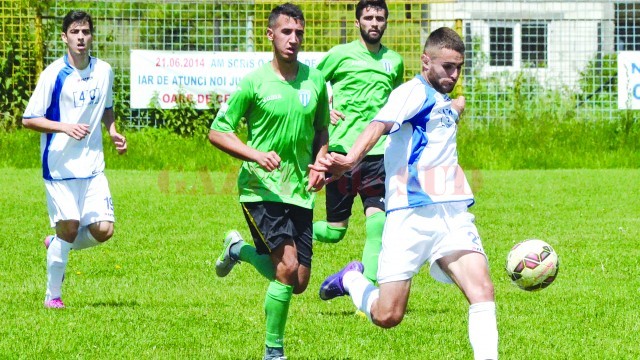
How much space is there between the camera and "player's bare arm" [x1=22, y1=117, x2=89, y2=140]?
8.39 meters

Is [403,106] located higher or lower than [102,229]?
higher

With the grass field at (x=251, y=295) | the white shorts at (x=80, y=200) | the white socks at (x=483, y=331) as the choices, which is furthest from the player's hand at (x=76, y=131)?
the white socks at (x=483, y=331)

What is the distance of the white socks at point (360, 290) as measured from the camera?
6551 millimetres

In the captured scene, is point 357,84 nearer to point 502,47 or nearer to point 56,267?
point 56,267

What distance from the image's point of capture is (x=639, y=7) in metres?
23.5

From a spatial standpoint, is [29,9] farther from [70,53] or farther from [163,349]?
[163,349]

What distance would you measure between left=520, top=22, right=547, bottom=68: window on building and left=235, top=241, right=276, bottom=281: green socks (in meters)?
15.1

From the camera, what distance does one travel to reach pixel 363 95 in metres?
9.10

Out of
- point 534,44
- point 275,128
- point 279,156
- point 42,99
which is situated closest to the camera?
point 279,156

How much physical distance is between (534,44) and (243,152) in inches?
671

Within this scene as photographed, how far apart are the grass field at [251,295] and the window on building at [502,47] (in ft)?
25.4

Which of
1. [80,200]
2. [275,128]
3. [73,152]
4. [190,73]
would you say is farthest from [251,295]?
[190,73]

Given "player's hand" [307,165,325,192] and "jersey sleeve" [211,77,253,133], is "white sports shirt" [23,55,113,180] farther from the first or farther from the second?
"player's hand" [307,165,325,192]

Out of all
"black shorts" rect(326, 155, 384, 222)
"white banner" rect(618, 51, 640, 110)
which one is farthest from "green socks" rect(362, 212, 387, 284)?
"white banner" rect(618, 51, 640, 110)
